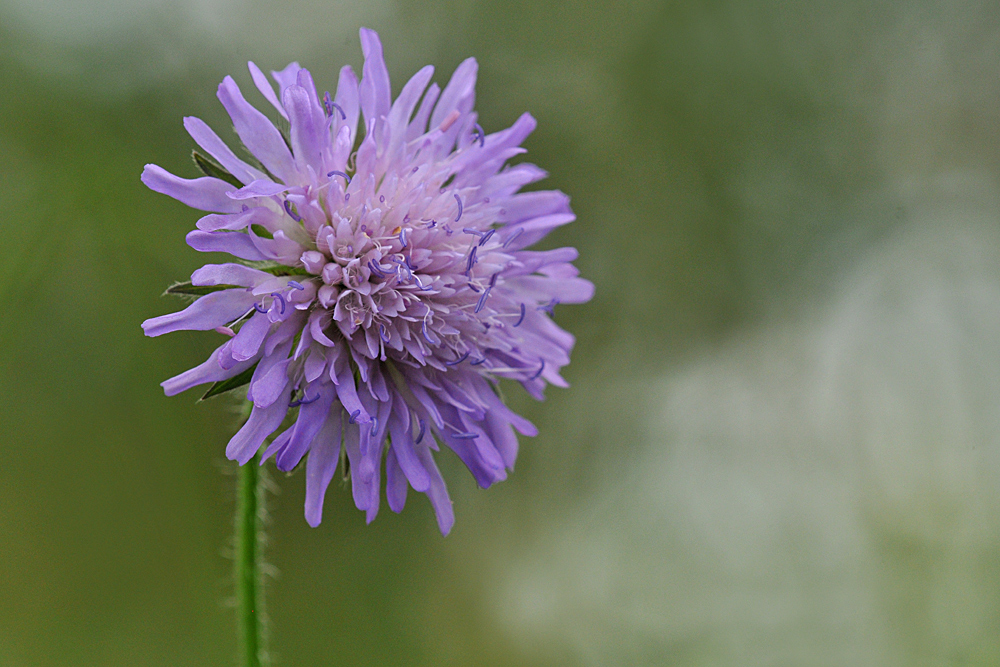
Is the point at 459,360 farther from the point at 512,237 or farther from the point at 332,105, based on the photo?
the point at 332,105

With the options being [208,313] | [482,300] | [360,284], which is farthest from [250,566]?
[482,300]

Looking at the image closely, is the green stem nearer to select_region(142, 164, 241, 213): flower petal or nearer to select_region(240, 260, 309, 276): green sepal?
select_region(240, 260, 309, 276): green sepal

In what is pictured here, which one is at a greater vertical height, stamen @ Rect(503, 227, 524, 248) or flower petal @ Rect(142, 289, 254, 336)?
stamen @ Rect(503, 227, 524, 248)

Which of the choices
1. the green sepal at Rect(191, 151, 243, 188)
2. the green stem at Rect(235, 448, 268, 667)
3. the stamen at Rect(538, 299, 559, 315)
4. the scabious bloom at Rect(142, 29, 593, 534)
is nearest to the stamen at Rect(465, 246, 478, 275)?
the scabious bloom at Rect(142, 29, 593, 534)

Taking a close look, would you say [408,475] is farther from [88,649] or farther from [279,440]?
[88,649]

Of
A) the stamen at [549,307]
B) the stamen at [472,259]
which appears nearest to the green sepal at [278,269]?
the stamen at [472,259]

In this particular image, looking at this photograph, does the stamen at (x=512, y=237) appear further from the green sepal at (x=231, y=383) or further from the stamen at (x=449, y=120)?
the green sepal at (x=231, y=383)

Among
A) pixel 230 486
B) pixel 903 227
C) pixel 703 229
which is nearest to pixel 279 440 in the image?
pixel 230 486
